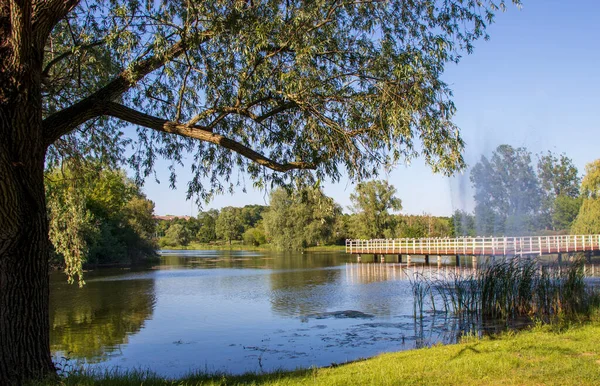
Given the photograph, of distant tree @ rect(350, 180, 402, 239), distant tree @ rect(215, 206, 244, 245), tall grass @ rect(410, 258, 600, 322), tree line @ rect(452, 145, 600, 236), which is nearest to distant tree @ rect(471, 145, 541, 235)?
tree line @ rect(452, 145, 600, 236)

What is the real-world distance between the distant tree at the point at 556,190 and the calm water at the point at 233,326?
114 ft

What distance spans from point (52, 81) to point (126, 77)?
254 centimetres

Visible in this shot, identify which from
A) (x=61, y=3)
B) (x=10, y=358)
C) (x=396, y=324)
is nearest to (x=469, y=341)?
(x=396, y=324)

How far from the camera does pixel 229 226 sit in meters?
103

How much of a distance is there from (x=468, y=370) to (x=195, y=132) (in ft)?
16.2

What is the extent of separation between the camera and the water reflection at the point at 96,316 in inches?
474

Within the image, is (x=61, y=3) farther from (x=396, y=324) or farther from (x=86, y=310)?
(x=86, y=310)

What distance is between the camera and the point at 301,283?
1029 inches

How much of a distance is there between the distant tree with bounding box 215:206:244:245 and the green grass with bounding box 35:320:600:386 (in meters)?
95.6

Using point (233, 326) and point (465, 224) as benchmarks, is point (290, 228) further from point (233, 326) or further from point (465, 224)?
point (233, 326)

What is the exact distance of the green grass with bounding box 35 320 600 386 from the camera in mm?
5918

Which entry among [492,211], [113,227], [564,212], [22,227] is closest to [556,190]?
[564,212]

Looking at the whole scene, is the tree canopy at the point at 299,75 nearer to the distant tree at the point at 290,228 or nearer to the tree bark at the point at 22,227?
the tree bark at the point at 22,227

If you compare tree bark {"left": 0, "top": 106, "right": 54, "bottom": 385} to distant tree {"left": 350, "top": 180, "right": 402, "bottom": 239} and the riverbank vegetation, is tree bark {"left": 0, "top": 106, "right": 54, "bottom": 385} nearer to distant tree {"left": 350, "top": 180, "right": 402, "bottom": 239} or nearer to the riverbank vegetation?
the riverbank vegetation
